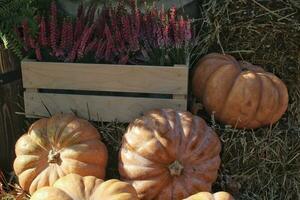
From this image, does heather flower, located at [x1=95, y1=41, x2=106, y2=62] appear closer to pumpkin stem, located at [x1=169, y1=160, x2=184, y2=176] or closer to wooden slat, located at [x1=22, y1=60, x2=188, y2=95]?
wooden slat, located at [x1=22, y1=60, x2=188, y2=95]

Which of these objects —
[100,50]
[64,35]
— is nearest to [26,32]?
[64,35]

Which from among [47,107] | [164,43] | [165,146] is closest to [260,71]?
[164,43]

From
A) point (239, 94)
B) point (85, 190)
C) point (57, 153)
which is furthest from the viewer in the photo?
point (239, 94)

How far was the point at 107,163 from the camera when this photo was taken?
331cm

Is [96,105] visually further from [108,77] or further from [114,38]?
[114,38]

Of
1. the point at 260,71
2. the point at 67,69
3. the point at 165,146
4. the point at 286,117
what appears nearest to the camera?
the point at 165,146

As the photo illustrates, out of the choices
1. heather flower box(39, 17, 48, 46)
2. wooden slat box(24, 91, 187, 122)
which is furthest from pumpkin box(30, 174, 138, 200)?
heather flower box(39, 17, 48, 46)

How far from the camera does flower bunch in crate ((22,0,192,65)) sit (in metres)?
3.22

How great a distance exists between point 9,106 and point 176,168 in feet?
4.41

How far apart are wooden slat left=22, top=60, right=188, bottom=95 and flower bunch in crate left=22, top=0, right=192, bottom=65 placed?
0.28ft

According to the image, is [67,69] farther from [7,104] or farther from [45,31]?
[7,104]

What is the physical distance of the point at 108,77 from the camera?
10.5 feet

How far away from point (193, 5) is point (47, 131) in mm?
1566

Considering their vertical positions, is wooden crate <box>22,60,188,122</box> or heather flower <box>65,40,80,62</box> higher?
heather flower <box>65,40,80,62</box>
